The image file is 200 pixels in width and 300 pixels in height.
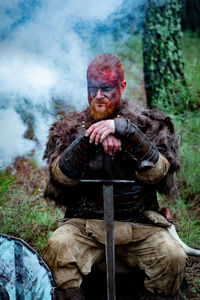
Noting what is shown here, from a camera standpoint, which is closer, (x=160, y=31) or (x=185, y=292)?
(x=185, y=292)

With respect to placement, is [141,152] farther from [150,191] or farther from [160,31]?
[160,31]

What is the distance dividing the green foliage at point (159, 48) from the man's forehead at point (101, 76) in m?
2.37

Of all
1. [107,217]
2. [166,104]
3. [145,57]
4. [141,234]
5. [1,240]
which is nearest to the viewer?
[107,217]

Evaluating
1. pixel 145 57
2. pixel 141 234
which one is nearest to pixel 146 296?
pixel 141 234

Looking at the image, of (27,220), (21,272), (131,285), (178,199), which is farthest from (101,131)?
(178,199)

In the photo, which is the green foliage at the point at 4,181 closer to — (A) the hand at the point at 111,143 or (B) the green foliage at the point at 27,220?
(B) the green foliage at the point at 27,220

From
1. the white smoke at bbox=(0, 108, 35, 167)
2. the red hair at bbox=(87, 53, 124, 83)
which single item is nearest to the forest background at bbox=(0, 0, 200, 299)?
the white smoke at bbox=(0, 108, 35, 167)

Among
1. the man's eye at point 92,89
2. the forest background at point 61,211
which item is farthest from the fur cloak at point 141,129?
the forest background at point 61,211

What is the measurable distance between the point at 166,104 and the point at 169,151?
6.99 ft

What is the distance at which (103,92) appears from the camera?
2.33m

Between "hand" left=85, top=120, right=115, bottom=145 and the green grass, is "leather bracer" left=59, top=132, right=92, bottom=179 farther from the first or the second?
the green grass

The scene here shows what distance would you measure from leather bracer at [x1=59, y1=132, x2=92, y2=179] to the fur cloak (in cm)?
27

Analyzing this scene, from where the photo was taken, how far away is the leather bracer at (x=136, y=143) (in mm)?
2033

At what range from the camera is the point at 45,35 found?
11.6 feet
